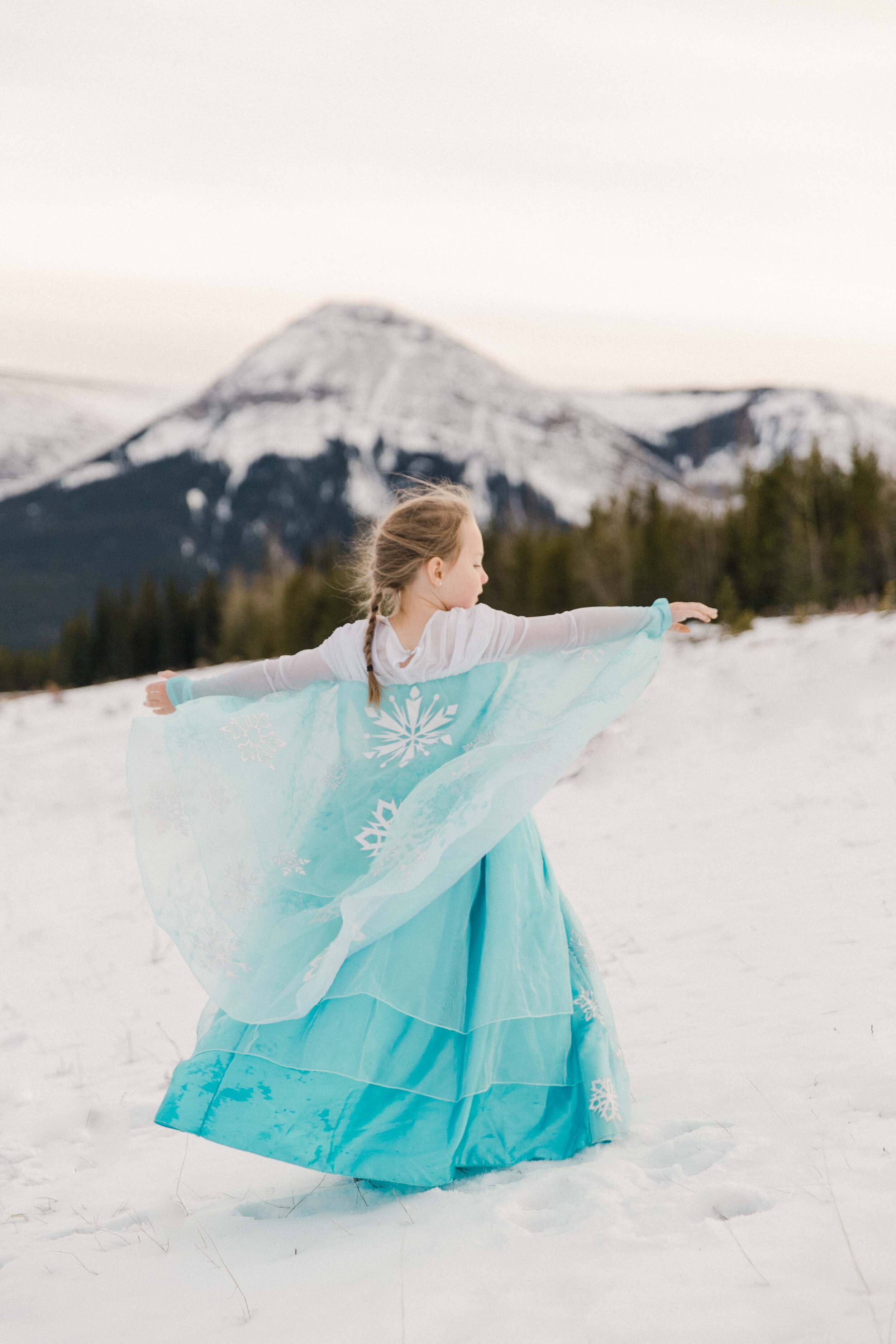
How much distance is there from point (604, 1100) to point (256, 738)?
1.63 metres

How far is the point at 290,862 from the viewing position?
3350mm

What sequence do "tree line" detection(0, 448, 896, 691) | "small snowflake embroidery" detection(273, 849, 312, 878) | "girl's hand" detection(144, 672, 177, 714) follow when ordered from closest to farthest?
"small snowflake embroidery" detection(273, 849, 312, 878)
"girl's hand" detection(144, 672, 177, 714)
"tree line" detection(0, 448, 896, 691)

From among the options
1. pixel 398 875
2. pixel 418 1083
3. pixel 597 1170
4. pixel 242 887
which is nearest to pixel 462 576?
pixel 398 875

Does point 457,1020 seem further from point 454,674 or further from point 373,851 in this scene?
point 454,674

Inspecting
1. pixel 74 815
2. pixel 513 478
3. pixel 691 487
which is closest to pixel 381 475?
pixel 513 478

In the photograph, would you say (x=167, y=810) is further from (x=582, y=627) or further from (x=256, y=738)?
(x=582, y=627)

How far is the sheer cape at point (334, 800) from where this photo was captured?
3064 millimetres

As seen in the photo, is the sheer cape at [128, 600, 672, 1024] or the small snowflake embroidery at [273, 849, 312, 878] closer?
the sheer cape at [128, 600, 672, 1024]

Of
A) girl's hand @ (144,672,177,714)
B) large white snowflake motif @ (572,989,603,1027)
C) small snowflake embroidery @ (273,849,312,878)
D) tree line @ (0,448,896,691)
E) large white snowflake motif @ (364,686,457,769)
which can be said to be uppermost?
large white snowflake motif @ (364,686,457,769)

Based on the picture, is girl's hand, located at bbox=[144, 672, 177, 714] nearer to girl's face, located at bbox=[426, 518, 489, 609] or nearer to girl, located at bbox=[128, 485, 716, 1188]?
girl, located at bbox=[128, 485, 716, 1188]

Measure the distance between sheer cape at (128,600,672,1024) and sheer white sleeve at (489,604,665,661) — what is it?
0.11 feet

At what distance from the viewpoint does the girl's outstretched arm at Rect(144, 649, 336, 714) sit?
345 cm

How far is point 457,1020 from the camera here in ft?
9.98

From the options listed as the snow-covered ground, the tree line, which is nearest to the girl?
the snow-covered ground
